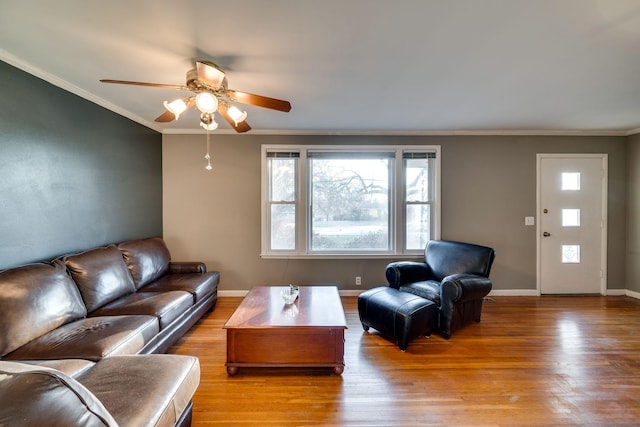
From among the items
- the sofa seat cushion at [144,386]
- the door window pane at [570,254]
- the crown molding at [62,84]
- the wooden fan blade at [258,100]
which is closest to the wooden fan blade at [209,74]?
the wooden fan blade at [258,100]

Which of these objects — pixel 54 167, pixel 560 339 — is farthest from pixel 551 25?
pixel 54 167

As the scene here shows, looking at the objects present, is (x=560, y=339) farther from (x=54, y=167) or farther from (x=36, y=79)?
(x=36, y=79)

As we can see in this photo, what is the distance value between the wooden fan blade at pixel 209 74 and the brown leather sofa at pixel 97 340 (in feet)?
5.32

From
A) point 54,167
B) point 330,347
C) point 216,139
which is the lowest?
point 330,347

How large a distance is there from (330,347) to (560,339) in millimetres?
2371

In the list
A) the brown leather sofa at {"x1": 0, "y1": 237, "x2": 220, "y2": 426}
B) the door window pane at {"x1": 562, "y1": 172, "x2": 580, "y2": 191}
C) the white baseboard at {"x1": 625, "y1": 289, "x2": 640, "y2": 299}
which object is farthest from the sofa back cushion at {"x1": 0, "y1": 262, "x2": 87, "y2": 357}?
the white baseboard at {"x1": 625, "y1": 289, "x2": 640, "y2": 299}

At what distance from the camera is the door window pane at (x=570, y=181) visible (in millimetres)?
3652

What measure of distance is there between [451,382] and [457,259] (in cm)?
139

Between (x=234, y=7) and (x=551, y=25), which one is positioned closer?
(x=234, y=7)

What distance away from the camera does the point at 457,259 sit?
9.59 feet

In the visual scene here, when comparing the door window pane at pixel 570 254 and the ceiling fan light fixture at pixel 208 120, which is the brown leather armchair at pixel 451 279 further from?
the ceiling fan light fixture at pixel 208 120

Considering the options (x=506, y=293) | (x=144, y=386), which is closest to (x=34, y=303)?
(x=144, y=386)

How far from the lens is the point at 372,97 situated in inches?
98.7

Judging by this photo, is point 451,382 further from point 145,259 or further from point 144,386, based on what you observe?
point 145,259
